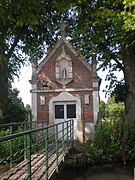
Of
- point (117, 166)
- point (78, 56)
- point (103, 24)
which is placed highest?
point (103, 24)

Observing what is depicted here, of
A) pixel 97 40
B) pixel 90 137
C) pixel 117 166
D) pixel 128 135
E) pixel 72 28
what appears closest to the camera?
pixel 117 166

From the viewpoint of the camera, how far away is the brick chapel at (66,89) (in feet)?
46.3

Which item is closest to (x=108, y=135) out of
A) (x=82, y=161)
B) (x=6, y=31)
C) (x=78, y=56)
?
(x=82, y=161)

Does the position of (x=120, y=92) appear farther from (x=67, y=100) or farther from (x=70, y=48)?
(x=70, y=48)

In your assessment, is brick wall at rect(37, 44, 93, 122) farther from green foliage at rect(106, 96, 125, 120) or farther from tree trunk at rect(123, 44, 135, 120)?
tree trunk at rect(123, 44, 135, 120)

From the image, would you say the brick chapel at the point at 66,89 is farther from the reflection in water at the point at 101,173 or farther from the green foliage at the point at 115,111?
the reflection in water at the point at 101,173

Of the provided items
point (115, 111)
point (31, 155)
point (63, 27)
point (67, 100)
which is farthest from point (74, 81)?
point (31, 155)

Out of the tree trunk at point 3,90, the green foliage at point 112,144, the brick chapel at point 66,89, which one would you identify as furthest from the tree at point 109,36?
the tree trunk at point 3,90

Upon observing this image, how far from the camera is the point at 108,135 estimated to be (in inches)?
464

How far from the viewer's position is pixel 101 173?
1014 cm

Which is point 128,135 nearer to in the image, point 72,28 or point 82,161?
point 82,161

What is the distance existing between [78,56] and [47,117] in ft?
13.6

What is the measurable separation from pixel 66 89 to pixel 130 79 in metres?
3.86

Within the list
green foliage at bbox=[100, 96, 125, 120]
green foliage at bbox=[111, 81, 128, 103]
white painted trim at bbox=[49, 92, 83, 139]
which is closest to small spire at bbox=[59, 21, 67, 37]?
white painted trim at bbox=[49, 92, 83, 139]
